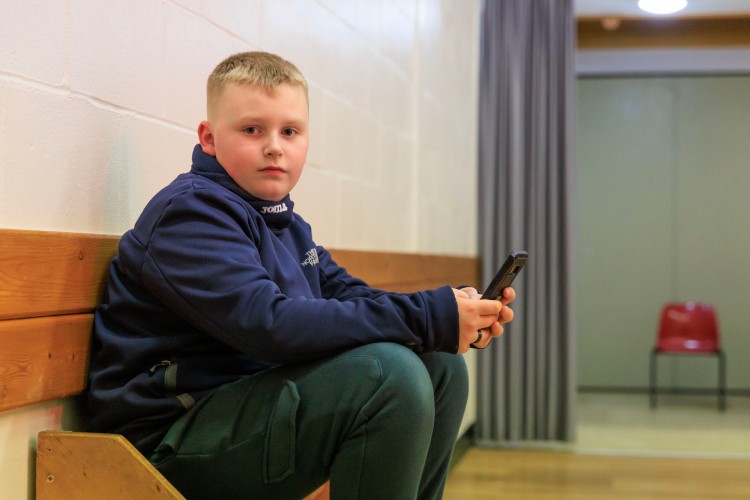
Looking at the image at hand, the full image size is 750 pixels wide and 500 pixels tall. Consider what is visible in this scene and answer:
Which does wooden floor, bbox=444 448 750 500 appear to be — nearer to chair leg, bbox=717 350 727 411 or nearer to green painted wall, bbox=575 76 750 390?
chair leg, bbox=717 350 727 411

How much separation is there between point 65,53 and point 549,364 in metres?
3.34

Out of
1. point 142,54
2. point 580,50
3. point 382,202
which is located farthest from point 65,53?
point 580,50

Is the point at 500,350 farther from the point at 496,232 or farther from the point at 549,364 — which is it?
the point at 496,232

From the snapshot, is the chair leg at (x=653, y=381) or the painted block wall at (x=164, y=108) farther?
the chair leg at (x=653, y=381)

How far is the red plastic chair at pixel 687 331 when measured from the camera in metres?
5.70

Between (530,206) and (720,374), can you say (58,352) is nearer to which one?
(530,206)

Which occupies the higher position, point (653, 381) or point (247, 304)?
point (247, 304)

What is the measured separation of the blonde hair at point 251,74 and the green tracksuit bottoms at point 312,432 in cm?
40

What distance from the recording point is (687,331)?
19.1 feet

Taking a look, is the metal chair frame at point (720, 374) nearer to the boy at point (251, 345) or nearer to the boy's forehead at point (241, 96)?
the boy at point (251, 345)

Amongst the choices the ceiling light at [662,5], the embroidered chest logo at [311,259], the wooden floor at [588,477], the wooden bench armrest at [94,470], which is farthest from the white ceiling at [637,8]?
the wooden bench armrest at [94,470]

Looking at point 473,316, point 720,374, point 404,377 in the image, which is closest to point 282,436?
point 404,377

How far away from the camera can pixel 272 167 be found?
132cm

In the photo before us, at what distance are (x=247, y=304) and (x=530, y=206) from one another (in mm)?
3230
